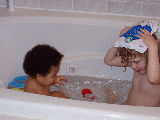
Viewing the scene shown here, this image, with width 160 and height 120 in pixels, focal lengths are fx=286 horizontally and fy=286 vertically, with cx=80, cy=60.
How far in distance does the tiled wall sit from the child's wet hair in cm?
53

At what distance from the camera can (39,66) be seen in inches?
56.6

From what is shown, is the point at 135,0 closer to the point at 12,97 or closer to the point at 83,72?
the point at 83,72

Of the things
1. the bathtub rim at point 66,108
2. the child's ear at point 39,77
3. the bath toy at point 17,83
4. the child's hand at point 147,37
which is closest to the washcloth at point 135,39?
the child's hand at point 147,37

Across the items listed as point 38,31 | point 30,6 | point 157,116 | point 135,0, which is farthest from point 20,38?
point 157,116

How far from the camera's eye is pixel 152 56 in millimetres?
1305

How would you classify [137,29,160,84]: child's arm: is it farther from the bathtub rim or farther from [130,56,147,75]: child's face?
the bathtub rim

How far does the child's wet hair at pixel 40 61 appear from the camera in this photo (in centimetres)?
143

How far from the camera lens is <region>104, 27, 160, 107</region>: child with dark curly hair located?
1306 millimetres

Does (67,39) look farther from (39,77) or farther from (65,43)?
(39,77)

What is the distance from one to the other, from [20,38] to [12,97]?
799mm

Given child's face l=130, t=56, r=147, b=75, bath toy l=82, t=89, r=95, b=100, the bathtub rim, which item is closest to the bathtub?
bath toy l=82, t=89, r=95, b=100

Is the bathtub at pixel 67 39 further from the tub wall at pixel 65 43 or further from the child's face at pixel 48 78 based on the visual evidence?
the child's face at pixel 48 78

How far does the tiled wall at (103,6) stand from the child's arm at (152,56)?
21.8 inches

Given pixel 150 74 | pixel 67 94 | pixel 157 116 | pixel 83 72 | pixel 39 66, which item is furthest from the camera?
pixel 83 72
